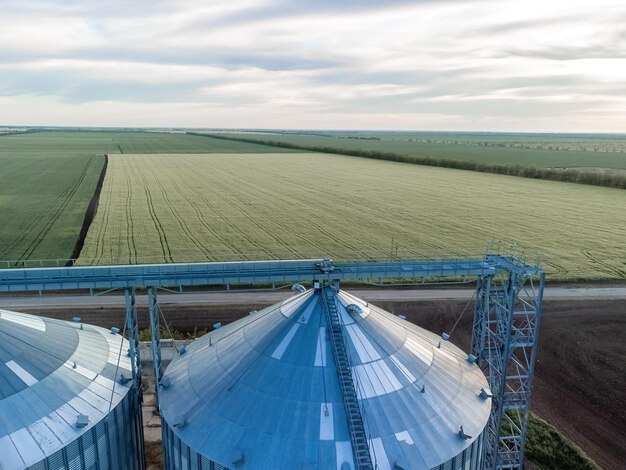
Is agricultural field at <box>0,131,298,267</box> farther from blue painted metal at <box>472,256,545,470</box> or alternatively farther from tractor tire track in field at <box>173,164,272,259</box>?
blue painted metal at <box>472,256,545,470</box>

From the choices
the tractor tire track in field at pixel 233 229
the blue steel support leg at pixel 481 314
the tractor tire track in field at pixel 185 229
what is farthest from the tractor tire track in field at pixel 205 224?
the blue steel support leg at pixel 481 314

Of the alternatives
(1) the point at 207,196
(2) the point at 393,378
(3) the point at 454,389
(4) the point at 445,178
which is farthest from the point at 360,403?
(4) the point at 445,178

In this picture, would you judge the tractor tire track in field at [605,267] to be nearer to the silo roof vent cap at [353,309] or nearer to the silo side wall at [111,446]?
the silo roof vent cap at [353,309]

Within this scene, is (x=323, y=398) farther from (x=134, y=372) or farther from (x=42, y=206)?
(x=42, y=206)

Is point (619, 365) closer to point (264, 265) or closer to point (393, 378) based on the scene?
point (393, 378)

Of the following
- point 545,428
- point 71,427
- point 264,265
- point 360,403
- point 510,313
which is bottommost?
point 545,428

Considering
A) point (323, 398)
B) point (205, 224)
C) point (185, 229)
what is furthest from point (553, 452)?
point (205, 224)
